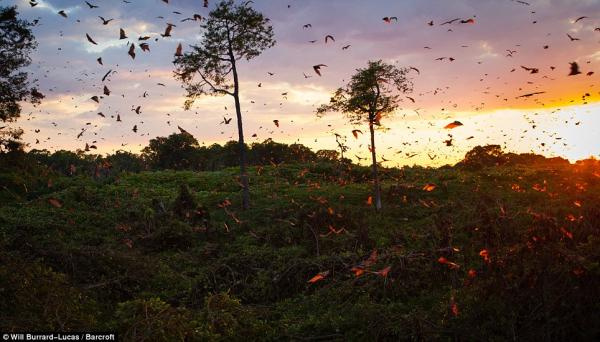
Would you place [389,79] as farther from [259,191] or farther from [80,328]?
[80,328]

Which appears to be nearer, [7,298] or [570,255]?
[570,255]

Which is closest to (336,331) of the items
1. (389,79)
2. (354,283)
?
(354,283)

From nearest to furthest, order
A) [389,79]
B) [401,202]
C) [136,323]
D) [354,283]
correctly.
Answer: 1. [136,323]
2. [354,283]
3. [389,79]
4. [401,202]

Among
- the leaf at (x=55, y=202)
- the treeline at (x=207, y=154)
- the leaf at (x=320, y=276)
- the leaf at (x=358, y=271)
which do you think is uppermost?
the treeline at (x=207, y=154)

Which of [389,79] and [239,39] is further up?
[239,39]

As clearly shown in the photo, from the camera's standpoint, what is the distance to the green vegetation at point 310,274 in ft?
21.5

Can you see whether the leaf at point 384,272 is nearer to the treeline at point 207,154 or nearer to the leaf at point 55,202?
the leaf at point 55,202

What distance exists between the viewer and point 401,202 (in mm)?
25422

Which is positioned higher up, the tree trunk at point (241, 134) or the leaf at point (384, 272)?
the tree trunk at point (241, 134)

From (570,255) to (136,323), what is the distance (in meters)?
6.66

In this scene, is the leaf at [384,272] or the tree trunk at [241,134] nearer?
the leaf at [384,272]

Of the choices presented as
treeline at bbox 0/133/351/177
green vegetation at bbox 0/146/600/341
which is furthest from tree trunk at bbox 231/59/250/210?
treeline at bbox 0/133/351/177

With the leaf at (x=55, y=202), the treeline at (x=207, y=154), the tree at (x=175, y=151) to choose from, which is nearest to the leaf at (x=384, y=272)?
the leaf at (x=55, y=202)

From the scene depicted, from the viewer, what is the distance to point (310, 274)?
11.1 metres
